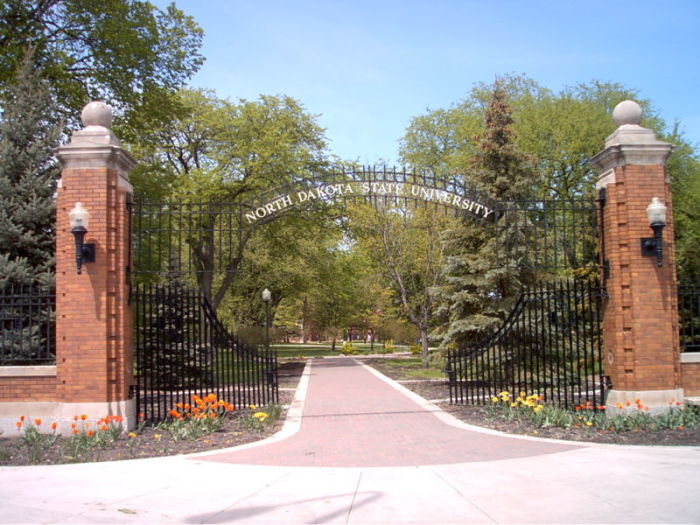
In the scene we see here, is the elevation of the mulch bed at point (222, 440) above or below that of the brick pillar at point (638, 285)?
below

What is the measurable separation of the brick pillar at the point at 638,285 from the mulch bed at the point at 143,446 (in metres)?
6.09

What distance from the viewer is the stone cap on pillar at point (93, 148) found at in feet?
30.6

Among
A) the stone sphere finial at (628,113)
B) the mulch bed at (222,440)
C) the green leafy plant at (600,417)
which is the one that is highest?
the stone sphere finial at (628,113)

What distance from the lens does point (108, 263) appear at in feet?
30.6

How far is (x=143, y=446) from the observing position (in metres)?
8.54

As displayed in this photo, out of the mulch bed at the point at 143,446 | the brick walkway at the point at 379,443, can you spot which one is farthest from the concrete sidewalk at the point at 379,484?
the mulch bed at the point at 143,446

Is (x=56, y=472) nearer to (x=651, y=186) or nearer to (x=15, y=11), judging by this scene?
(x=651, y=186)

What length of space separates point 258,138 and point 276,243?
5.11 meters

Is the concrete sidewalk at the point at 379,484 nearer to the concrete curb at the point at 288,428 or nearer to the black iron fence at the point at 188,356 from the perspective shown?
the concrete curb at the point at 288,428

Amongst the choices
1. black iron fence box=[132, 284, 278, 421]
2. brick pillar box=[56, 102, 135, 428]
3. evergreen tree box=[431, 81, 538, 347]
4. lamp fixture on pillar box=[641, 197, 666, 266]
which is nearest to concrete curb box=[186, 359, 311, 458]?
black iron fence box=[132, 284, 278, 421]

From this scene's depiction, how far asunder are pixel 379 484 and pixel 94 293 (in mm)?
5608

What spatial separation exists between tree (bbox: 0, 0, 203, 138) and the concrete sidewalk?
12.5 m

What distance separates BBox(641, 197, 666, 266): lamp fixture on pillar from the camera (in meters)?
9.27

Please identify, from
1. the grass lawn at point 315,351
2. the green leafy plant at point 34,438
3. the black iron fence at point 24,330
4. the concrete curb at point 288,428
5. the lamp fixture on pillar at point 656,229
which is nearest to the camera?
the green leafy plant at point 34,438
